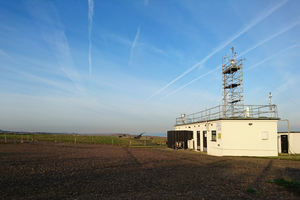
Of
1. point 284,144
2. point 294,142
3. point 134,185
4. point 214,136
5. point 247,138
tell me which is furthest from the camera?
point 284,144

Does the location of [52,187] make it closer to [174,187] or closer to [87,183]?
[87,183]

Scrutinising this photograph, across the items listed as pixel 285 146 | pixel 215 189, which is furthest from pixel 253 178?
pixel 285 146

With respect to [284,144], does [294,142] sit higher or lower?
higher

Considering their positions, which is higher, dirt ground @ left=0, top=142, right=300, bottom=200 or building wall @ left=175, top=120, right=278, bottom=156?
building wall @ left=175, top=120, right=278, bottom=156

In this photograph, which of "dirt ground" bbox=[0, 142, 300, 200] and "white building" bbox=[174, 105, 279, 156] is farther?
"white building" bbox=[174, 105, 279, 156]

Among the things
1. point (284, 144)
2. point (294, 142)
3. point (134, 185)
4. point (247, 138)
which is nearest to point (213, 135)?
point (247, 138)

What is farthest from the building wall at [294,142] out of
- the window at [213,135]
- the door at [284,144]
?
the window at [213,135]

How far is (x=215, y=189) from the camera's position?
7.48 metres

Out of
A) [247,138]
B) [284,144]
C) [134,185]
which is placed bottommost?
[134,185]

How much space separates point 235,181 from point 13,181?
380 inches

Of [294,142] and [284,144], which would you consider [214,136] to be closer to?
[284,144]

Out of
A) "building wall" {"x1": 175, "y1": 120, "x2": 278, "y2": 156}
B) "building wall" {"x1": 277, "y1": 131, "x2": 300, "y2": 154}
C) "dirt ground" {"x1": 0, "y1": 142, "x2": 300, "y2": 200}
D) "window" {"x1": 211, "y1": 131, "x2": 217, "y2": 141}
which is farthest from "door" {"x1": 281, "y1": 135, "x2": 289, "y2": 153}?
"dirt ground" {"x1": 0, "y1": 142, "x2": 300, "y2": 200}

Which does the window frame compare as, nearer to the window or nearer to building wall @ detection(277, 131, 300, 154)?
the window

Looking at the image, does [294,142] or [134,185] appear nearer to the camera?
[134,185]
